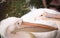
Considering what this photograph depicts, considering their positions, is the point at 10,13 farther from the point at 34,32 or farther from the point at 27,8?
the point at 34,32

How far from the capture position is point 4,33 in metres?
1.13

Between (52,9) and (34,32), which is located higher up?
(52,9)

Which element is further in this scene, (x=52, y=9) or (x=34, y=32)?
(x=52, y=9)

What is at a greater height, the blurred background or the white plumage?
the blurred background

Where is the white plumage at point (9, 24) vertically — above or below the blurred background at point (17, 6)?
below

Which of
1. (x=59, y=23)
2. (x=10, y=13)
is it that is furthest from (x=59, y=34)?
(x=10, y=13)

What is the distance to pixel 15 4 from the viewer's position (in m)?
1.20

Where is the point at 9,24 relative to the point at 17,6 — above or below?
below

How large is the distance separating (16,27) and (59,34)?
1.27 ft

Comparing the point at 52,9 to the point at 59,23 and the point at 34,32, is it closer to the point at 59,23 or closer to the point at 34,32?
the point at 59,23

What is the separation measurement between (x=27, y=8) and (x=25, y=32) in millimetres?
239

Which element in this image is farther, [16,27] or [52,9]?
[52,9]

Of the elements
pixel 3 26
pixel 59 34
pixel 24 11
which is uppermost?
pixel 24 11

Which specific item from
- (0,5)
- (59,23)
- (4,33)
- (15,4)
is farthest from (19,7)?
(59,23)
